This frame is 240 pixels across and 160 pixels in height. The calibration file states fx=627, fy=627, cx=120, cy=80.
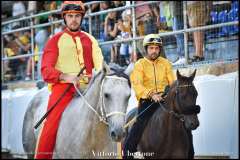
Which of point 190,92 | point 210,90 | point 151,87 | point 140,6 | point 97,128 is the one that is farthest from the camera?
point 140,6

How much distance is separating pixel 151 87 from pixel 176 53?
8.59 ft

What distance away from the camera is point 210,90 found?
10.6 m

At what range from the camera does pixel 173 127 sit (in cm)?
897

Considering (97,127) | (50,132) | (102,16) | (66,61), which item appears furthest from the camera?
(102,16)

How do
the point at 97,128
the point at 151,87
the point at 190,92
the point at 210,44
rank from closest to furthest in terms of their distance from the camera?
the point at 97,128 → the point at 190,92 → the point at 151,87 → the point at 210,44

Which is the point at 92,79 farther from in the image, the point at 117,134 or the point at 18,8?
the point at 18,8

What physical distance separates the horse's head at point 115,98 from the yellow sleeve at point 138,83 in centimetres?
181

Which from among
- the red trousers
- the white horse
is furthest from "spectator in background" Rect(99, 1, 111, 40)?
the white horse

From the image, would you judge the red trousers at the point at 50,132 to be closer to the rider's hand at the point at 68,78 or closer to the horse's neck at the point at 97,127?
the rider's hand at the point at 68,78

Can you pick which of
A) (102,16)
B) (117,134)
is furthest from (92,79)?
(102,16)

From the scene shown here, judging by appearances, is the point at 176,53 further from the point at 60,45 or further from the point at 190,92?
the point at 60,45

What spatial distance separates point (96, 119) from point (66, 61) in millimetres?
1185

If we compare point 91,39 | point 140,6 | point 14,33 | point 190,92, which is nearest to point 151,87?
point 190,92

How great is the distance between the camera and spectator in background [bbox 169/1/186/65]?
11.7 meters
